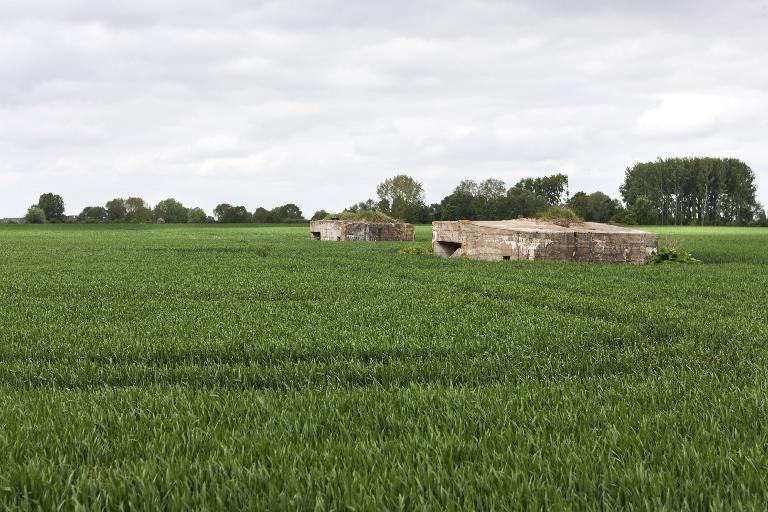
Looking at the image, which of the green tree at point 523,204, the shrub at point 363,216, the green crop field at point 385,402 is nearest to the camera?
the green crop field at point 385,402

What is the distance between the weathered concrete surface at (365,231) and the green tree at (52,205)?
105568 mm

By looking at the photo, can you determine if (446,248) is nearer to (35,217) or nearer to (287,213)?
(287,213)

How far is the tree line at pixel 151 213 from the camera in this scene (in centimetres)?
10481

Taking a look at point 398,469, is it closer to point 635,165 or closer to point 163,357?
point 163,357

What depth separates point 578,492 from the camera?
9.47 feet

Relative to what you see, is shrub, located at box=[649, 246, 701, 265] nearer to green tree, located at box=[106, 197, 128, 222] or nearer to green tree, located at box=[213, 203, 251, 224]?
green tree, located at box=[213, 203, 251, 224]

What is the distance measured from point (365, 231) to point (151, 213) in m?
96.4

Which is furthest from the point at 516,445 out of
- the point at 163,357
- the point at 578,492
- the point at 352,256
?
the point at 352,256

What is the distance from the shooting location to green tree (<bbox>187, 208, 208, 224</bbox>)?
388 ft

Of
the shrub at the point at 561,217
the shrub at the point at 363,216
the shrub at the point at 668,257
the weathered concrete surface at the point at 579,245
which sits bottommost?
the shrub at the point at 668,257

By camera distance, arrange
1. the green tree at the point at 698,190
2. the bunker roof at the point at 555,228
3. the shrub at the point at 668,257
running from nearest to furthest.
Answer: the shrub at the point at 668,257
the bunker roof at the point at 555,228
the green tree at the point at 698,190

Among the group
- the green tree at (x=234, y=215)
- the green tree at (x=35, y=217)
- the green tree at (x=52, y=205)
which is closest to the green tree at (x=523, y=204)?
the green tree at (x=234, y=215)

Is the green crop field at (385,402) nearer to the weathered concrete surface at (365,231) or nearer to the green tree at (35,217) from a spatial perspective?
the weathered concrete surface at (365,231)

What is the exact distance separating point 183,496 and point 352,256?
18.0 metres
